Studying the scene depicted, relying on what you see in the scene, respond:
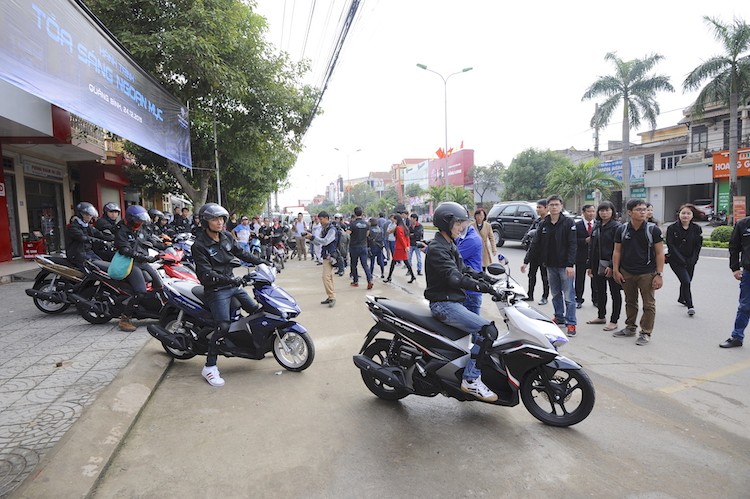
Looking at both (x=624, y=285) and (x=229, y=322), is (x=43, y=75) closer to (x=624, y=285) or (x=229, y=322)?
(x=229, y=322)

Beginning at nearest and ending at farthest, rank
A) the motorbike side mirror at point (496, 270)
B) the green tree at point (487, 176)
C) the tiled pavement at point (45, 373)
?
1. the tiled pavement at point (45, 373)
2. the motorbike side mirror at point (496, 270)
3. the green tree at point (487, 176)

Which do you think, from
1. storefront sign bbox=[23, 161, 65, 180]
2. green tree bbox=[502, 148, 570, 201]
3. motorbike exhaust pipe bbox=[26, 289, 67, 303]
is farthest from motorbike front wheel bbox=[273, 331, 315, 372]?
green tree bbox=[502, 148, 570, 201]

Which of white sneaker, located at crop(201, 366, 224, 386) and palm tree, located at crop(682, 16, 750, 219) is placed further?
palm tree, located at crop(682, 16, 750, 219)

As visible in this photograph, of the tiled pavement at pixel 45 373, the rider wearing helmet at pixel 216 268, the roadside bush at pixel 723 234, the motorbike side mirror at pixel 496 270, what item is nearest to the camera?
the tiled pavement at pixel 45 373

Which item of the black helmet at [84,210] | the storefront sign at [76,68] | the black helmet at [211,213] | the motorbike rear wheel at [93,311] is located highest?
the storefront sign at [76,68]

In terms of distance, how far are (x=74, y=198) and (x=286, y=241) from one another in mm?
9202

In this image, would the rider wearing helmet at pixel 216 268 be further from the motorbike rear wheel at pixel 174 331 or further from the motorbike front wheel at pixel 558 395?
the motorbike front wheel at pixel 558 395

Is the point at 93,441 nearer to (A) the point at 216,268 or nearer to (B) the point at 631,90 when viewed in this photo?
(A) the point at 216,268

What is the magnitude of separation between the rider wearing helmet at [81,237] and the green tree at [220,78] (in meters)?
5.82

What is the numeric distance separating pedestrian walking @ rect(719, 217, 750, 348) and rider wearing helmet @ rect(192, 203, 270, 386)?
5.42 metres

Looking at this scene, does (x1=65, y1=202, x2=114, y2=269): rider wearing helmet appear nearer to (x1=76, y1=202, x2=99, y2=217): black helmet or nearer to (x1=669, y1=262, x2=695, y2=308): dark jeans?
(x1=76, y1=202, x2=99, y2=217): black helmet

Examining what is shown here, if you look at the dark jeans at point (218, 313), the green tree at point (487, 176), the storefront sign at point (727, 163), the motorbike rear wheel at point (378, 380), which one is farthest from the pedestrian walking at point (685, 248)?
the green tree at point (487, 176)

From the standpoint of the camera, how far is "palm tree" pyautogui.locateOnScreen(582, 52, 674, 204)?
Result: 26469mm

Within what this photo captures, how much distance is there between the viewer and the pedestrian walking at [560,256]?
5.79m
